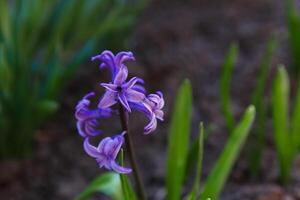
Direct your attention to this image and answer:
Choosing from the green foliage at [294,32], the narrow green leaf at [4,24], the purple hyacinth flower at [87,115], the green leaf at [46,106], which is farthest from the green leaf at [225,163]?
the narrow green leaf at [4,24]

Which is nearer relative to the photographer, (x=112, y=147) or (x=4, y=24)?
(x=112, y=147)

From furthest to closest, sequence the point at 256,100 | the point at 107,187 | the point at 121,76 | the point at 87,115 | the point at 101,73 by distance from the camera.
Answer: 1. the point at 101,73
2. the point at 256,100
3. the point at 107,187
4. the point at 87,115
5. the point at 121,76

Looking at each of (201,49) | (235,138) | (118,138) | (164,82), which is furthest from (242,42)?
(118,138)

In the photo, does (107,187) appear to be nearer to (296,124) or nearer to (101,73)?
(296,124)

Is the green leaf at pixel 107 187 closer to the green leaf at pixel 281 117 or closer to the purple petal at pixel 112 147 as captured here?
the purple petal at pixel 112 147

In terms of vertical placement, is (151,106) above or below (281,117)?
above

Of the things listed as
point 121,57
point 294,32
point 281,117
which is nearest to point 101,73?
point 294,32
